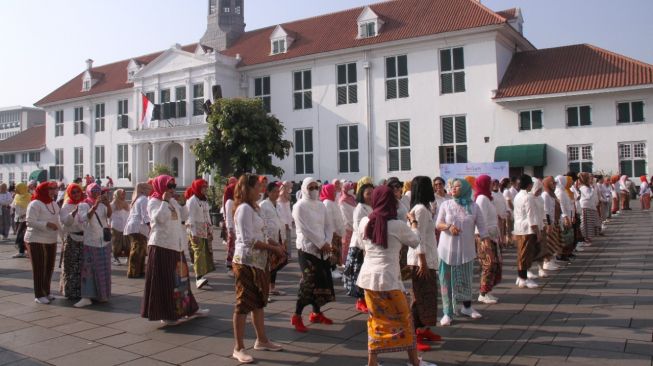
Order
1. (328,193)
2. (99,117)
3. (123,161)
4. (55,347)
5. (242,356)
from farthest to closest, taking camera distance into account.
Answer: (99,117) → (123,161) → (328,193) → (55,347) → (242,356)

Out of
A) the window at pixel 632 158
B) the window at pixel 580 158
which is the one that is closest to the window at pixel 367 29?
the window at pixel 580 158

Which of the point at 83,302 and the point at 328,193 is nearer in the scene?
the point at 83,302

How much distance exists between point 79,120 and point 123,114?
598 cm

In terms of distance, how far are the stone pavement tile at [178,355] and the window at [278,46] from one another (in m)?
28.1

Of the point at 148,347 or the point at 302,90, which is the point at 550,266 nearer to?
the point at 148,347

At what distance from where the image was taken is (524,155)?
2361cm

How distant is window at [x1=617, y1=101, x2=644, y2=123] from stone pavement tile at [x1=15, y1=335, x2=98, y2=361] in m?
23.8

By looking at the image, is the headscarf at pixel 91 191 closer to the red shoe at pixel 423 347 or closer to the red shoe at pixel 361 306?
the red shoe at pixel 361 306

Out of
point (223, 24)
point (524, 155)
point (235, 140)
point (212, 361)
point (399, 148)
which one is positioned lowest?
point (212, 361)

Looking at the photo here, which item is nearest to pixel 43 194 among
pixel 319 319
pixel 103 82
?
pixel 319 319

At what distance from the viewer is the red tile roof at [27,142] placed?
1818 inches

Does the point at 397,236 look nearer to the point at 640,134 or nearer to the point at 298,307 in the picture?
the point at 298,307

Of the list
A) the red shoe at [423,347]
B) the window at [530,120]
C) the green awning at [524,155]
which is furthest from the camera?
the window at [530,120]

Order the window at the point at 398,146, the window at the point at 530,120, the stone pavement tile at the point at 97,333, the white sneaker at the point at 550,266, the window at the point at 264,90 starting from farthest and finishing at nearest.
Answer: the window at the point at 264,90
the window at the point at 398,146
the window at the point at 530,120
the white sneaker at the point at 550,266
the stone pavement tile at the point at 97,333
